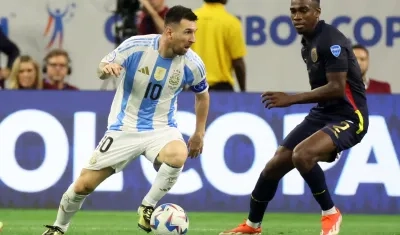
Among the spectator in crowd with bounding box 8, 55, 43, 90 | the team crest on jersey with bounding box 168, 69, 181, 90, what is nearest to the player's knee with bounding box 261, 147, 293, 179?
the team crest on jersey with bounding box 168, 69, 181, 90

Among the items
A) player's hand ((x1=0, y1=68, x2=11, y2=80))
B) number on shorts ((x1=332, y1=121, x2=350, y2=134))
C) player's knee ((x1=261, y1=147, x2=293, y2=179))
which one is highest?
number on shorts ((x1=332, y1=121, x2=350, y2=134))

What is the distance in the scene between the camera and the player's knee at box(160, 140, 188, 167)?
32.9 ft

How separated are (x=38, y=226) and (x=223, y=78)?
312 cm

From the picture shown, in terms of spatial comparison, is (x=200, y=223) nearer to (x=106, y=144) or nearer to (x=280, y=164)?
(x=280, y=164)

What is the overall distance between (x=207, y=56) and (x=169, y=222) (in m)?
4.28

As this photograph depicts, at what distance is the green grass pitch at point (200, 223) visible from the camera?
11.0 metres

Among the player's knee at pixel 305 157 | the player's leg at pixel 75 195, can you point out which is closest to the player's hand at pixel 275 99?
the player's knee at pixel 305 157

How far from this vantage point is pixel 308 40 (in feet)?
33.7

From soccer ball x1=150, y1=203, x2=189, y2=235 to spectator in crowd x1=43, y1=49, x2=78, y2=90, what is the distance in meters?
4.88

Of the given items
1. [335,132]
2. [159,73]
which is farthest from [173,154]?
[335,132]

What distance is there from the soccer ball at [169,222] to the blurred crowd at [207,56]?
416 cm

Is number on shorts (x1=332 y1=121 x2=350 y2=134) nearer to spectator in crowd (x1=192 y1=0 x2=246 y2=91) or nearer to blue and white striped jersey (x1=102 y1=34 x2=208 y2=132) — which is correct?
blue and white striped jersey (x1=102 y1=34 x2=208 y2=132)

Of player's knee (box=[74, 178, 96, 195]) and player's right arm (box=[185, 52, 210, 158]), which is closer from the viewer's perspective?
player's knee (box=[74, 178, 96, 195])

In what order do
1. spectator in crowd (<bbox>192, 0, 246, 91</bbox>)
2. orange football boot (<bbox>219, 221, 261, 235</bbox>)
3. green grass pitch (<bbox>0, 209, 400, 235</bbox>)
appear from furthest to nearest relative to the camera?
spectator in crowd (<bbox>192, 0, 246, 91</bbox>) → green grass pitch (<bbox>0, 209, 400, 235</bbox>) → orange football boot (<bbox>219, 221, 261, 235</bbox>)
